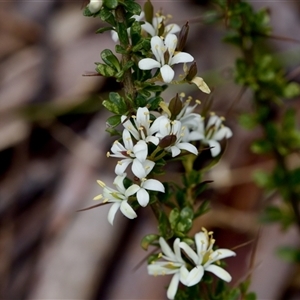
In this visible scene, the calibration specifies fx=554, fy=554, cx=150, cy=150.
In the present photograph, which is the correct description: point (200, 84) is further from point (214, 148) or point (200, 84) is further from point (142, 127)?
point (214, 148)

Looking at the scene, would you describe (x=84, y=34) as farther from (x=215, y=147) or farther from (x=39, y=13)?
(x=215, y=147)

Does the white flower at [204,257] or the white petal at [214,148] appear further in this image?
the white petal at [214,148]

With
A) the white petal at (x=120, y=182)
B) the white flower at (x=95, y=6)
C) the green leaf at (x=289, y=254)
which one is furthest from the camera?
the green leaf at (x=289, y=254)

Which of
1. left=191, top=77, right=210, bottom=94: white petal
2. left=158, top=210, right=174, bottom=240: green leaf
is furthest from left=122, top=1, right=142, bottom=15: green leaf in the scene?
left=158, top=210, right=174, bottom=240: green leaf

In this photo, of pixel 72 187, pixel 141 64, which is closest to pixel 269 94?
pixel 141 64

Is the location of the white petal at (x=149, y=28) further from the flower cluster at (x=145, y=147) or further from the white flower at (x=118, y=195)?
the white flower at (x=118, y=195)

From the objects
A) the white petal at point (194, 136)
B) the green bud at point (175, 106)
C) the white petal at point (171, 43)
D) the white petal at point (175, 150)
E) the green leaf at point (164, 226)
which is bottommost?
the green leaf at point (164, 226)

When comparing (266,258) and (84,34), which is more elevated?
Answer: (84,34)

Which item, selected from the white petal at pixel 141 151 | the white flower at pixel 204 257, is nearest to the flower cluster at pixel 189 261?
the white flower at pixel 204 257
